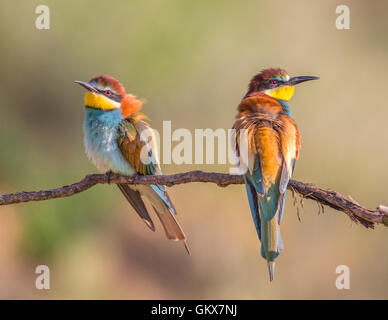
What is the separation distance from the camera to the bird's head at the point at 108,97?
2924 mm

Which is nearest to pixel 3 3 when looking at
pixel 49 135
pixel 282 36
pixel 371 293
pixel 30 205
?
pixel 49 135

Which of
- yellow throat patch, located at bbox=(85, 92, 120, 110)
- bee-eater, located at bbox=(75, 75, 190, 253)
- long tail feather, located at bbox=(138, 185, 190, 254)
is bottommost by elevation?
long tail feather, located at bbox=(138, 185, 190, 254)

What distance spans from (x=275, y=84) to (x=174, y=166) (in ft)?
8.06

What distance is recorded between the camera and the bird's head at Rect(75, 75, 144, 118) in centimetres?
292

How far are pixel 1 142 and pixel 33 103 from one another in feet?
1.61

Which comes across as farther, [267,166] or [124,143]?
[124,143]

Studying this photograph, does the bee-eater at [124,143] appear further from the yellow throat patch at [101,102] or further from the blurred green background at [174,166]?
the blurred green background at [174,166]

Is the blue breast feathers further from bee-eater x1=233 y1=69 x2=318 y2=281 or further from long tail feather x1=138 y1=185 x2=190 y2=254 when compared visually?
bee-eater x1=233 y1=69 x2=318 y2=281

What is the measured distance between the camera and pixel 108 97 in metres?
2.93

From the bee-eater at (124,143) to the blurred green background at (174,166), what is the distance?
2.17 metres

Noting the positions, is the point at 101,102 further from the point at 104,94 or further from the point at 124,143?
the point at 124,143

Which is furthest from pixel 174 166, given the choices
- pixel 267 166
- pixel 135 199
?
pixel 267 166

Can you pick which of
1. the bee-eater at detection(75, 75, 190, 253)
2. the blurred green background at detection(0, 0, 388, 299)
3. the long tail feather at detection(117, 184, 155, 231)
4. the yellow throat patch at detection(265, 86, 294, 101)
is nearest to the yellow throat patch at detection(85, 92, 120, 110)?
the bee-eater at detection(75, 75, 190, 253)

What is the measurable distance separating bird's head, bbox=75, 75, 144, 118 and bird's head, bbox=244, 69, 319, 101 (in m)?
0.57
